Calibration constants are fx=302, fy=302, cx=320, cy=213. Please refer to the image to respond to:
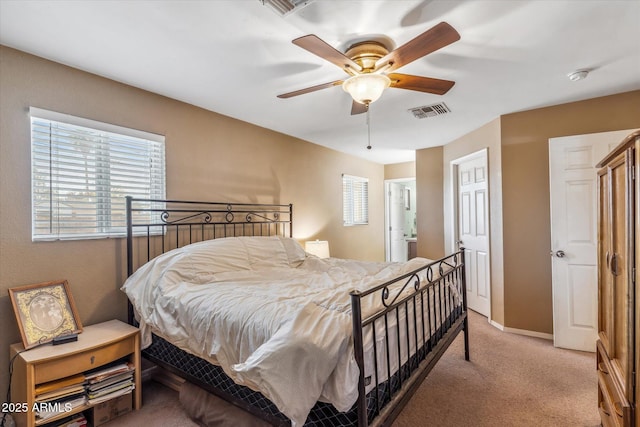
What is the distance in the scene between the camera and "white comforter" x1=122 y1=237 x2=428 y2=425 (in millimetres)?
1213

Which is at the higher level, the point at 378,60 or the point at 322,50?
the point at 378,60

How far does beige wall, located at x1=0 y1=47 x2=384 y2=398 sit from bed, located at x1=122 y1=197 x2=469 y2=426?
226mm

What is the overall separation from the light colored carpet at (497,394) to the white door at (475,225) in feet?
3.44

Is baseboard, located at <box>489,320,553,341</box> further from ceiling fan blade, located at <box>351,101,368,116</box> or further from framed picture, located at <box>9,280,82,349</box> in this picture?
framed picture, located at <box>9,280,82,349</box>

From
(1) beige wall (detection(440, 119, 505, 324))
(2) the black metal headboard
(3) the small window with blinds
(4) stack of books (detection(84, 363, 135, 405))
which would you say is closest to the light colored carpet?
(4) stack of books (detection(84, 363, 135, 405))

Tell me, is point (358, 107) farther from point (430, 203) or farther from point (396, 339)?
point (430, 203)

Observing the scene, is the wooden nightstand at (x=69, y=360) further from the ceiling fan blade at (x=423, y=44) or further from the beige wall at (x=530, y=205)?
the beige wall at (x=530, y=205)

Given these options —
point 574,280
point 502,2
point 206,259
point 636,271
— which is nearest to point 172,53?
point 206,259

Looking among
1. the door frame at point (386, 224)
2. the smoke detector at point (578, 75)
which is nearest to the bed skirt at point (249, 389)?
the smoke detector at point (578, 75)

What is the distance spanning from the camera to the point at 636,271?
124cm

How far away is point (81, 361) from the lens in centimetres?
184

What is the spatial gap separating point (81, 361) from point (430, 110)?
142 inches

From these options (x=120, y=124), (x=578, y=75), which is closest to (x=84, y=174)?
(x=120, y=124)

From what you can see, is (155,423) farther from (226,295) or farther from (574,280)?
(574,280)
